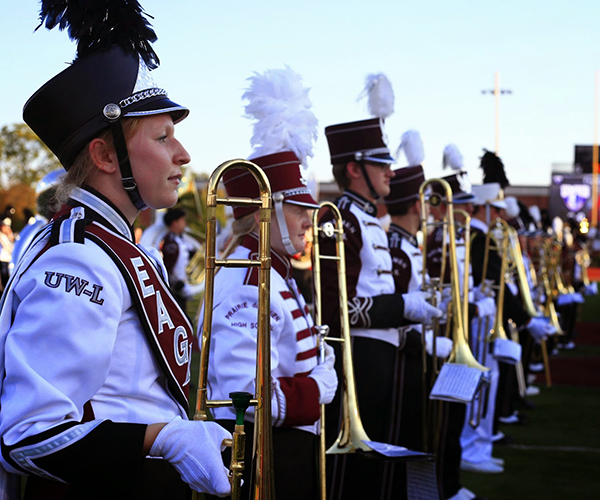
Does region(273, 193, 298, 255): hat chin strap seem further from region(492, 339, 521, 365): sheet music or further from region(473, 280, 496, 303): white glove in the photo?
region(473, 280, 496, 303): white glove

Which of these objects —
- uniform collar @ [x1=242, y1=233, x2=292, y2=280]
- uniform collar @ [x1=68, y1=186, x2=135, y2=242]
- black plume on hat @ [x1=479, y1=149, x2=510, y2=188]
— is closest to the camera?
uniform collar @ [x1=68, y1=186, x2=135, y2=242]

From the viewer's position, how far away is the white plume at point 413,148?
21.1 ft

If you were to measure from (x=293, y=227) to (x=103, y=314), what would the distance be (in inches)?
59.0

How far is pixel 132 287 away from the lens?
191 cm

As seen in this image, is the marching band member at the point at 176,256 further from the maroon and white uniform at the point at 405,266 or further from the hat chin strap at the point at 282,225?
the hat chin strap at the point at 282,225

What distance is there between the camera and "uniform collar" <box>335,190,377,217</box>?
460 centimetres

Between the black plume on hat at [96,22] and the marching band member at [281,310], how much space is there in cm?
105

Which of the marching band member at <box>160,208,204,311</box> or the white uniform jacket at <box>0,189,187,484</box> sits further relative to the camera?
the marching band member at <box>160,208,204,311</box>

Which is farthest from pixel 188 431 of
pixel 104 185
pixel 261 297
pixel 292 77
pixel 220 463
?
pixel 292 77

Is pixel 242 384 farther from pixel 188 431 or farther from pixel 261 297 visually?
pixel 188 431

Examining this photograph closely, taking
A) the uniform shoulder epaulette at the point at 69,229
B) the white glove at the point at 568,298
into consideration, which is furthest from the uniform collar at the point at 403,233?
the white glove at the point at 568,298

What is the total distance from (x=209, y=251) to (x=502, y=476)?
4740 mm

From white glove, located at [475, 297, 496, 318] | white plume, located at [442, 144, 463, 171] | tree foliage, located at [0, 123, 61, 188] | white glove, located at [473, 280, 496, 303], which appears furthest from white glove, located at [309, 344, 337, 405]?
tree foliage, located at [0, 123, 61, 188]

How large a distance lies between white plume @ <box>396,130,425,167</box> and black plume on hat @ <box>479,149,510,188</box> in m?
2.64
